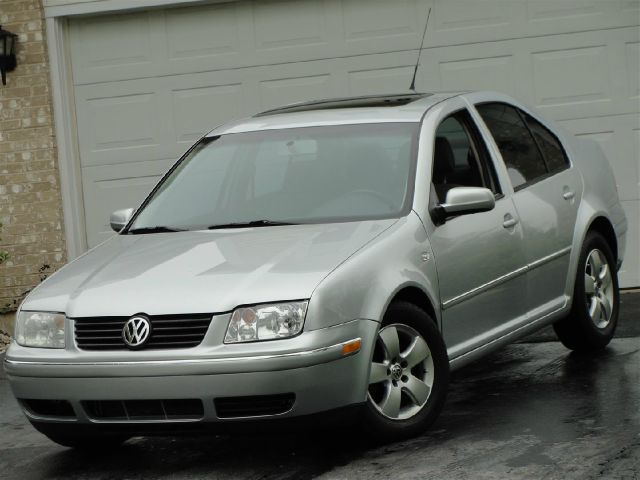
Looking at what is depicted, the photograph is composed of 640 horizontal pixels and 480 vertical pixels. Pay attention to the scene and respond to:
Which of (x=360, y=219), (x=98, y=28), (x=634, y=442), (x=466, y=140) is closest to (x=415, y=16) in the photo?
(x=98, y=28)

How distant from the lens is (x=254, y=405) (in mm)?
5312

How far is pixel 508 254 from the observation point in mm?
6605

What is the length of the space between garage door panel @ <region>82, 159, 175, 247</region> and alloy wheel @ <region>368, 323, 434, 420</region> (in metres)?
5.74

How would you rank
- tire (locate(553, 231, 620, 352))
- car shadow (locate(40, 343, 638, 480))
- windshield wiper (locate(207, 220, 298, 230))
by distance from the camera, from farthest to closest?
tire (locate(553, 231, 620, 352))
windshield wiper (locate(207, 220, 298, 230))
car shadow (locate(40, 343, 638, 480))

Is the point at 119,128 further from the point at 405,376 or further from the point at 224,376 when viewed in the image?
the point at 224,376

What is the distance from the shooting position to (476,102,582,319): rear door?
6898 mm

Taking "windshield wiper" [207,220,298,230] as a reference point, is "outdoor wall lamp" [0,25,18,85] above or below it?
above

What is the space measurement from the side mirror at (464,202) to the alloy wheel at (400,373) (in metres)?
0.63

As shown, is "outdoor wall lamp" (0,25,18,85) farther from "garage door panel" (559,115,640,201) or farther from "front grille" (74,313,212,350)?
"front grille" (74,313,212,350)

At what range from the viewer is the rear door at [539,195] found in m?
6.90

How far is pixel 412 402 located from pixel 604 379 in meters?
1.48

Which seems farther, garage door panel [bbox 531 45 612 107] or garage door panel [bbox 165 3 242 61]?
garage door panel [bbox 165 3 242 61]

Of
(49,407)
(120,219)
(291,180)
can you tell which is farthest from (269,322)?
(120,219)

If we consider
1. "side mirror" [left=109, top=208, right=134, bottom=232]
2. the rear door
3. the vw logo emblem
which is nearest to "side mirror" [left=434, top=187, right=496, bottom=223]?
the rear door
